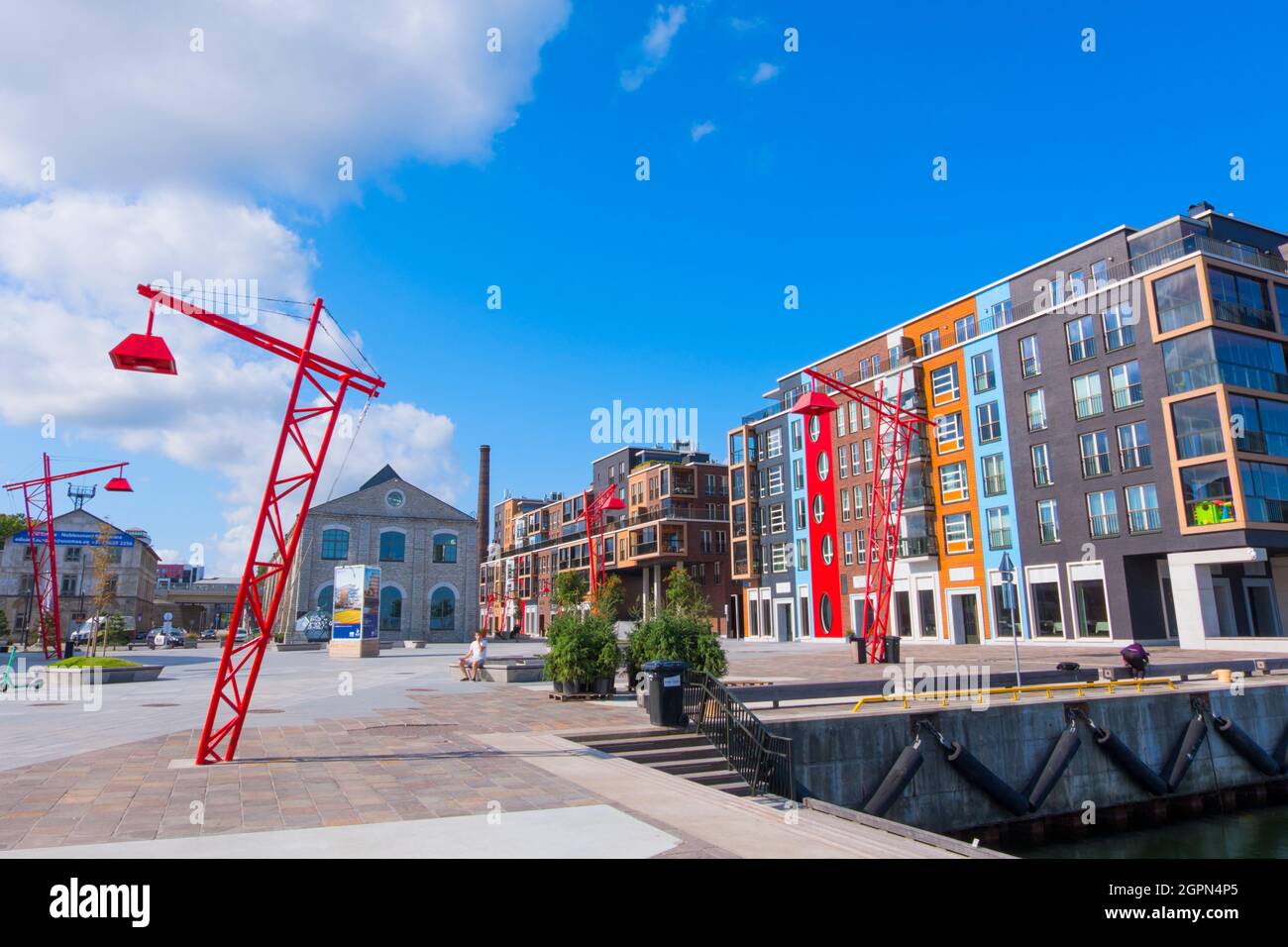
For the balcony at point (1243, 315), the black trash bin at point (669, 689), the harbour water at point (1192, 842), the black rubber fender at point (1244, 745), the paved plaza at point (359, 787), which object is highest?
the balcony at point (1243, 315)

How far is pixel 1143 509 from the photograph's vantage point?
119 ft

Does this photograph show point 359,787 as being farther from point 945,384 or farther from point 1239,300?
point 945,384

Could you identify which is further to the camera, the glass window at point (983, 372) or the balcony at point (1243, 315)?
the glass window at point (983, 372)

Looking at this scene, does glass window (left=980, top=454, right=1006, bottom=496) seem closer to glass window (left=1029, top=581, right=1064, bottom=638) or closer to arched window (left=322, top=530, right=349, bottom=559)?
glass window (left=1029, top=581, right=1064, bottom=638)

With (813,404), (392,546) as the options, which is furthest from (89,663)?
(392,546)

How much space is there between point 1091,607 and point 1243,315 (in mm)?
14796

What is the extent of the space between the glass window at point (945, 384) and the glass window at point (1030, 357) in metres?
4.70

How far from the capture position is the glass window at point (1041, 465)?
135ft

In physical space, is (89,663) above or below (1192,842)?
→ above

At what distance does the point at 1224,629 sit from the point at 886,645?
1936cm

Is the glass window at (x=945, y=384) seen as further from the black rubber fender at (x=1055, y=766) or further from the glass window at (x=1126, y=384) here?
the black rubber fender at (x=1055, y=766)

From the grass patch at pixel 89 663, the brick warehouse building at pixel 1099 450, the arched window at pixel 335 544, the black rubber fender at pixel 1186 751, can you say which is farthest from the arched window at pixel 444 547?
the black rubber fender at pixel 1186 751

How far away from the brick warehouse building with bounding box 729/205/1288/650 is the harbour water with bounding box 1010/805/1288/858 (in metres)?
18.8
